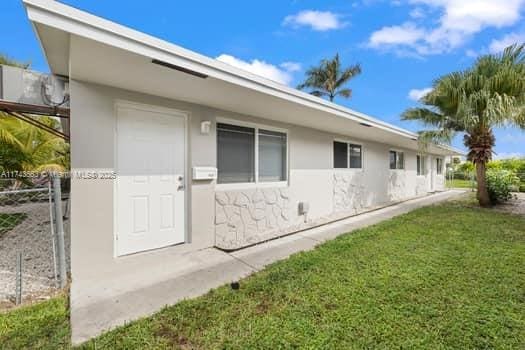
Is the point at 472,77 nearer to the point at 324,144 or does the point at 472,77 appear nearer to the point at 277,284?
the point at 324,144

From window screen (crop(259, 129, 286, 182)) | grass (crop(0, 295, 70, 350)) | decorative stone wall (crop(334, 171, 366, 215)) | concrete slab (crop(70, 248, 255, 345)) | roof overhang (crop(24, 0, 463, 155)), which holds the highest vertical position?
roof overhang (crop(24, 0, 463, 155))

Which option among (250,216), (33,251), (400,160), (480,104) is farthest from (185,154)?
(400,160)

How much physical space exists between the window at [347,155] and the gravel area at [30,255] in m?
7.14

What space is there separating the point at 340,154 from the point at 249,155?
156 inches

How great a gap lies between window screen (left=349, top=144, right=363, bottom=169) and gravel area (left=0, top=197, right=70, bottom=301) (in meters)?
8.03

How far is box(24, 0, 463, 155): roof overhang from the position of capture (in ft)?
7.32

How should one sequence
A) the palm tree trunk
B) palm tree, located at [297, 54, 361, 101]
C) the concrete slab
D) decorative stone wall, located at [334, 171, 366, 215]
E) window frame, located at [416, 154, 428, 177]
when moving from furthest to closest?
palm tree, located at [297, 54, 361, 101], window frame, located at [416, 154, 428, 177], the palm tree trunk, decorative stone wall, located at [334, 171, 366, 215], the concrete slab

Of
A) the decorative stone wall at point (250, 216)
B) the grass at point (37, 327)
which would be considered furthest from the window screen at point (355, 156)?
the grass at point (37, 327)

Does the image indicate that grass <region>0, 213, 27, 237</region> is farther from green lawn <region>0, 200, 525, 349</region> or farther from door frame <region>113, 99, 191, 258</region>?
green lawn <region>0, 200, 525, 349</region>

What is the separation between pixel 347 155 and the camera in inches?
332

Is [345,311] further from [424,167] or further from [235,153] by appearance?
[424,167]

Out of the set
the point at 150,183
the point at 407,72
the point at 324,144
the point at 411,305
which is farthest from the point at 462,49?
the point at 150,183

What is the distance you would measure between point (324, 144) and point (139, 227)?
17.7 feet

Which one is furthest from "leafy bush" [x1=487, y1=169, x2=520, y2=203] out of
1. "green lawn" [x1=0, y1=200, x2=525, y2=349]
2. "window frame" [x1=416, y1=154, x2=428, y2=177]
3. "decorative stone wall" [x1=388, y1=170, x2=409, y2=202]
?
"green lawn" [x1=0, y1=200, x2=525, y2=349]
